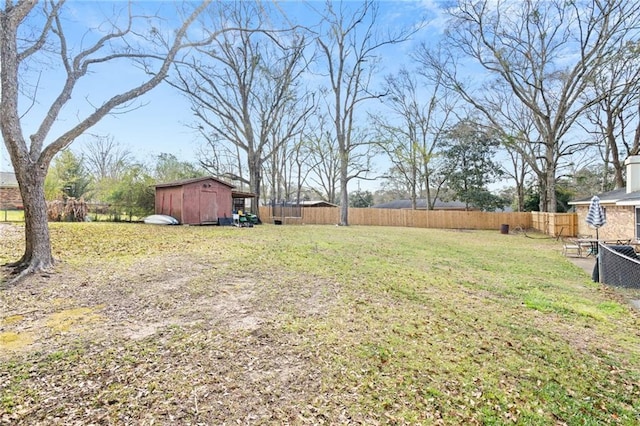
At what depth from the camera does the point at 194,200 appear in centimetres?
1520

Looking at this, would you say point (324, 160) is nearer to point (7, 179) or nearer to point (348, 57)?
point (348, 57)

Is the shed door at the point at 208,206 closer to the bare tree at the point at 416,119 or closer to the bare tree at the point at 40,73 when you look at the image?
the bare tree at the point at 40,73

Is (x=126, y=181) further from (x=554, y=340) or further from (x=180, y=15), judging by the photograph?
(x=554, y=340)

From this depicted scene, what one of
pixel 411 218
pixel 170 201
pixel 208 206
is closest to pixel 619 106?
pixel 411 218

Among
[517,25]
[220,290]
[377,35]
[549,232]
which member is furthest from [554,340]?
[377,35]

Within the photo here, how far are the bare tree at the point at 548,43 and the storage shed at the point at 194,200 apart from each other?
1518 centimetres

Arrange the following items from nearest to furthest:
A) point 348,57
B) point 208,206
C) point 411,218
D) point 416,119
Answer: point 208,206
point 348,57
point 411,218
point 416,119

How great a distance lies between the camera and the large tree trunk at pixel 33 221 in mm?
5379

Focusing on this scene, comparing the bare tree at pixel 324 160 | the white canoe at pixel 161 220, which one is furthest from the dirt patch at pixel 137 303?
the bare tree at pixel 324 160

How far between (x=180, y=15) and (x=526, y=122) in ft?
78.8

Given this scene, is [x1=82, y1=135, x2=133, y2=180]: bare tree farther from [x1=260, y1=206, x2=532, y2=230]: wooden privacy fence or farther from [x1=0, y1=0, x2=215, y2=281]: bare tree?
[x1=0, y1=0, x2=215, y2=281]: bare tree

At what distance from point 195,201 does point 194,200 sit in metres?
0.07

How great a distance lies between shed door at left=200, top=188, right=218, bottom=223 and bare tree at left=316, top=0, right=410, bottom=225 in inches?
329

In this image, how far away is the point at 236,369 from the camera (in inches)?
106
